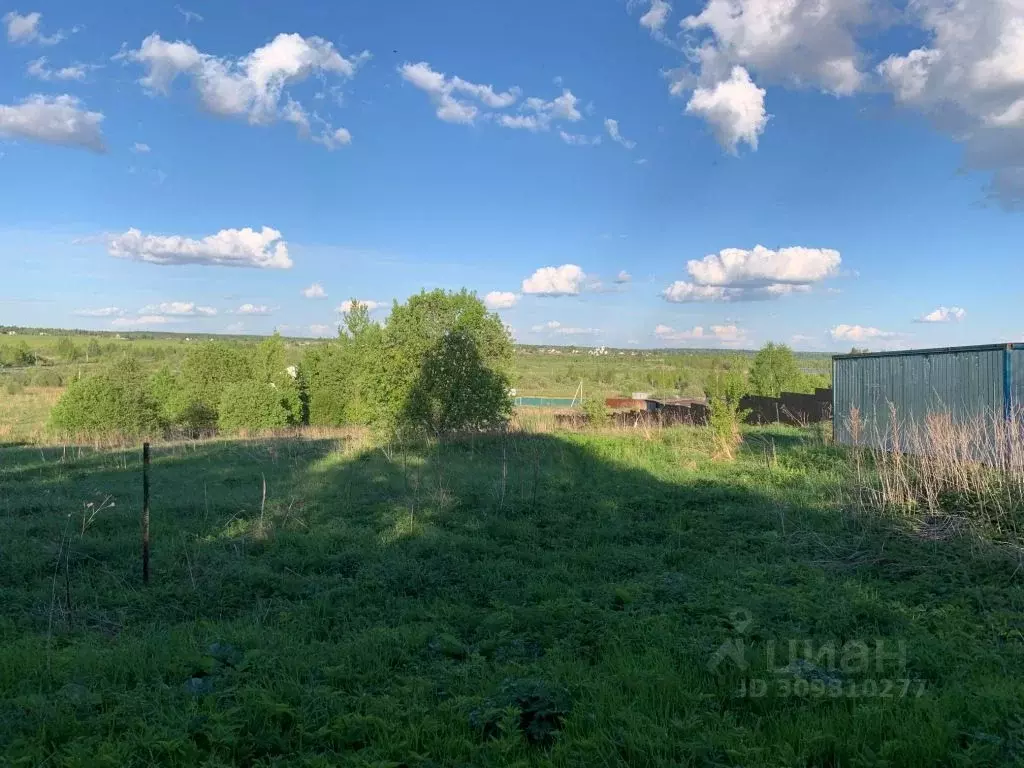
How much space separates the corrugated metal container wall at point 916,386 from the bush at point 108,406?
27.4 metres

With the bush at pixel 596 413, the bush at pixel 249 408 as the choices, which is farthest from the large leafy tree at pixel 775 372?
the bush at pixel 249 408

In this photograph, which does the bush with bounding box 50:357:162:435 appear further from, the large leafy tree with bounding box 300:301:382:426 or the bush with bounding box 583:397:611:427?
the bush with bounding box 583:397:611:427

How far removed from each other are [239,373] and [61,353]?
223 feet

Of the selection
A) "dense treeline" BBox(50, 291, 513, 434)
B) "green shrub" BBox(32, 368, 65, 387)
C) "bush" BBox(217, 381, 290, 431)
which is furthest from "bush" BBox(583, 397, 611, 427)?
"green shrub" BBox(32, 368, 65, 387)

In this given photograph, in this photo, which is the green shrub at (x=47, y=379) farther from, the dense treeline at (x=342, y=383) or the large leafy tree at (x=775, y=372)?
the large leafy tree at (x=775, y=372)

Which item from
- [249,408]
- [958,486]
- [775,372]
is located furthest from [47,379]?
[958,486]

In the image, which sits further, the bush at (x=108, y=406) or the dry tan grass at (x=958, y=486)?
the bush at (x=108, y=406)

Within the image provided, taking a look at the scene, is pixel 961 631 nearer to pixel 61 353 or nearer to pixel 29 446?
pixel 29 446

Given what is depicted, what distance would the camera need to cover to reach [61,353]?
90.2 m

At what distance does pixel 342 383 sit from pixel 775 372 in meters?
26.0

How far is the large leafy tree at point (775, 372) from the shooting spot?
39094 mm

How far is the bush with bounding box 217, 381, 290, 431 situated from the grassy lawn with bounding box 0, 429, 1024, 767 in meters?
22.9

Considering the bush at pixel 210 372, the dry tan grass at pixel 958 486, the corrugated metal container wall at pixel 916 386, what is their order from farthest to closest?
1. the bush at pixel 210 372
2. the corrugated metal container wall at pixel 916 386
3. the dry tan grass at pixel 958 486

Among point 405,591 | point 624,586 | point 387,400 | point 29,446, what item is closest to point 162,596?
point 405,591
